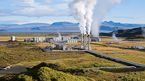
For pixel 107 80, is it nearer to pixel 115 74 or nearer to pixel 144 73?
pixel 115 74

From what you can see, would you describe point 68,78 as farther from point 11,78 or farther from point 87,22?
point 87,22

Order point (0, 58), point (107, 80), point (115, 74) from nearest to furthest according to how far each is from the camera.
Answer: point (107, 80), point (115, 74), point (0, 58)

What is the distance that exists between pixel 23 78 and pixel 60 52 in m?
48.0

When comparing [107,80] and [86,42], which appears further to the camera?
[86,42]

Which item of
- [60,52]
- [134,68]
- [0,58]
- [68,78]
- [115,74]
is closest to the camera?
[68,78]

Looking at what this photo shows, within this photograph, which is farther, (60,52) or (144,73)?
(60,52)

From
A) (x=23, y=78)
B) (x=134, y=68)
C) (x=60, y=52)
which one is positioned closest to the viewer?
(x=23, y=78)

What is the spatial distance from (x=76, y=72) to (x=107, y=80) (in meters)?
4.05

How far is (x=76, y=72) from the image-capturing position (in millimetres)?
42062

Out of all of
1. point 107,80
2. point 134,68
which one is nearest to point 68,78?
point 107,80

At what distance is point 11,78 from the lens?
3231cm

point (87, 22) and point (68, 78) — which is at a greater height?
point (87, 22)

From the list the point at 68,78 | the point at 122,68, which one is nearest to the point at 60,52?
the point at 122,68

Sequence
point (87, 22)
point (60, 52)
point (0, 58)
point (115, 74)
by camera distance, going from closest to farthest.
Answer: point (115, 74) → point (0, 58) → point (60, 52) → point (87, 22)
